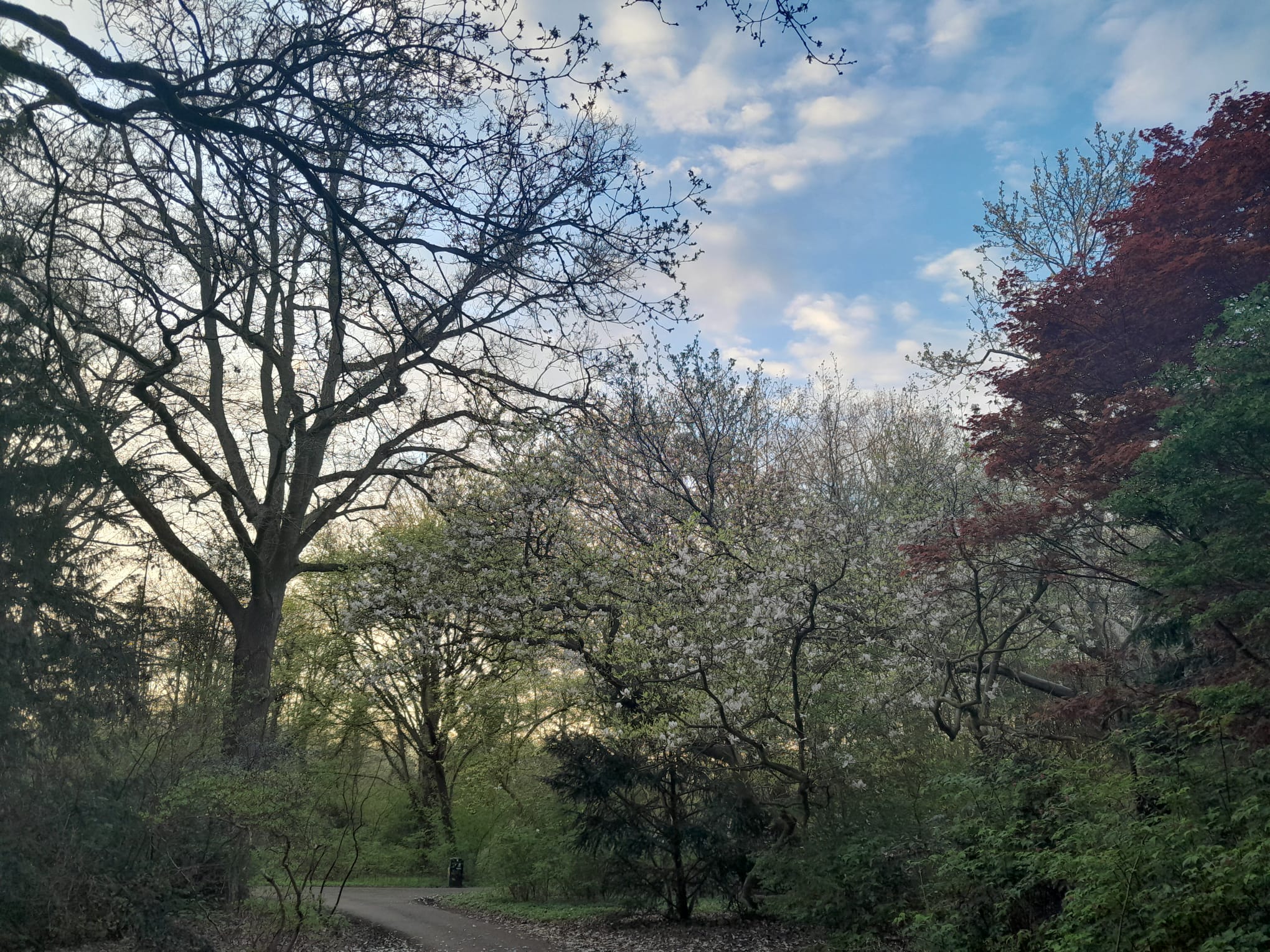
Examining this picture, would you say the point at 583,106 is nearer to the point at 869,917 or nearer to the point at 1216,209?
the point at 1216,209

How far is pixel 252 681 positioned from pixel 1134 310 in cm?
1222

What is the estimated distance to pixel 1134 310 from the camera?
8258 millimetres

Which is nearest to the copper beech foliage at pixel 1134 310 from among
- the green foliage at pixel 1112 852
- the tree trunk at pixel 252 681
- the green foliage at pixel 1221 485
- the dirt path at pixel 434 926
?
the green foliage at pixel 1221 485

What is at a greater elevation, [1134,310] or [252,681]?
[1134,310]

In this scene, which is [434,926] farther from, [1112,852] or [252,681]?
[1112,852]

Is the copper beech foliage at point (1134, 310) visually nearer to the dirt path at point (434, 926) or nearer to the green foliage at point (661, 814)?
the green foliage at point (661, 814)

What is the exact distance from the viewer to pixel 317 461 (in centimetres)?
1374

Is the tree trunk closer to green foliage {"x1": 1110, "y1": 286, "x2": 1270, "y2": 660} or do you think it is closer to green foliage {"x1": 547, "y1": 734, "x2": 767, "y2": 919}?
green foliage {"x1": 547, "y1": 734, "x2": 767, "y2": 919}

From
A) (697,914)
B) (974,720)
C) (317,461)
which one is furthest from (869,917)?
(317,461)

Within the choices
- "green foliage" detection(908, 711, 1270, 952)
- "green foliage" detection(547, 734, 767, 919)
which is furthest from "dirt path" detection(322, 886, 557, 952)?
"green foliage" detection(908, 711, 1270, 952)

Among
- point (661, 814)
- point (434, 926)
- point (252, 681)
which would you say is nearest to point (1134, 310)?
point (661, 814)

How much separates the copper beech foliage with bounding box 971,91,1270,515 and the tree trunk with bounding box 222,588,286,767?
969cm

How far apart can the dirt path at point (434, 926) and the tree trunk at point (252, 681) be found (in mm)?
2952

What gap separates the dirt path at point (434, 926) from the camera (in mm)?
10234
